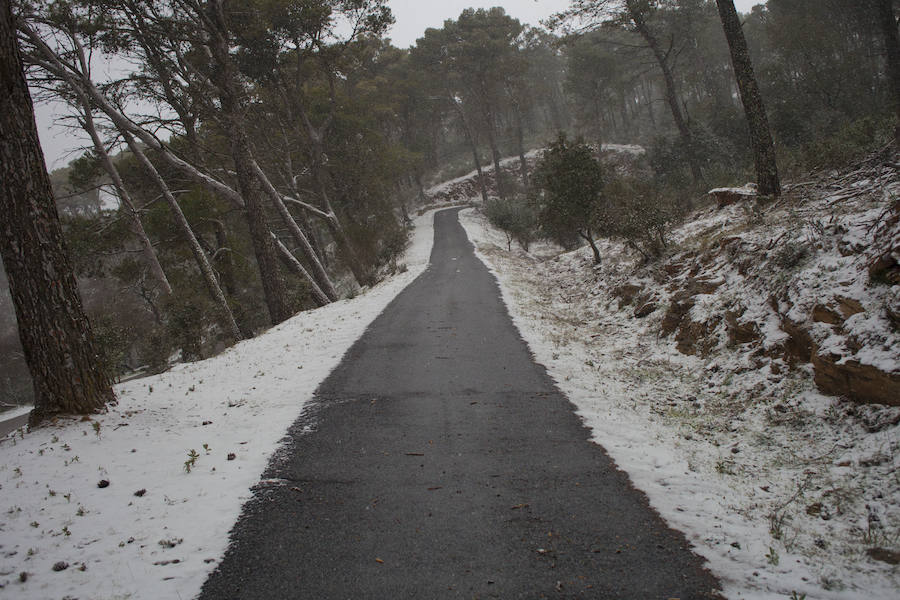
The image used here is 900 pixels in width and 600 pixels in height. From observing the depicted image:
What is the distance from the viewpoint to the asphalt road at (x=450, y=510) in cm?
300

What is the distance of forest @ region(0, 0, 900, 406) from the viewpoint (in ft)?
47.5

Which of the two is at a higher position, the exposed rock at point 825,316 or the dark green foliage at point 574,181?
the dark green foliage at point 574,181

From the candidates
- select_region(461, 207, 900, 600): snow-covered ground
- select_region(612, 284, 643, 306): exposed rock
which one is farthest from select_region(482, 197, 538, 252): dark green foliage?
select_region(461, 207, 900, 600): snow-covered ground

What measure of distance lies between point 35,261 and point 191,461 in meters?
2.97

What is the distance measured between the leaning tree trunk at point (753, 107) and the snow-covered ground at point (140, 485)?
10238 mm

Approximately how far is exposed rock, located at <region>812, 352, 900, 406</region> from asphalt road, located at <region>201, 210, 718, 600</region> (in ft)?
7.90

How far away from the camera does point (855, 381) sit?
14.5ft

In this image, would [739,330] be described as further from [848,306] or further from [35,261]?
[35,261]

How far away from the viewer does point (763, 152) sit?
10.2 meters

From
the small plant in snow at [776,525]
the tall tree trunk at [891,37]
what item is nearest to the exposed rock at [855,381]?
the small plant in snow at [776,525]

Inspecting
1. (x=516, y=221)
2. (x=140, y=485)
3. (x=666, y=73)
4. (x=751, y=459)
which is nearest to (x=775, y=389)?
(x=751, y=459)

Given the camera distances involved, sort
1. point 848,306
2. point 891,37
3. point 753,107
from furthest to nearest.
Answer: point 891,37 → point 753,107 → point 848,306

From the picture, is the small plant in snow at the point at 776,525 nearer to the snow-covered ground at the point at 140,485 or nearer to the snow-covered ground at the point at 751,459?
the snow-covered ground at the point at 751,459

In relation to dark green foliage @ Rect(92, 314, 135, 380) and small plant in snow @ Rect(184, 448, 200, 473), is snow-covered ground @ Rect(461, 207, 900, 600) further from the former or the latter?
dark green foliage @ Rect(92, 314, 135, 380)
